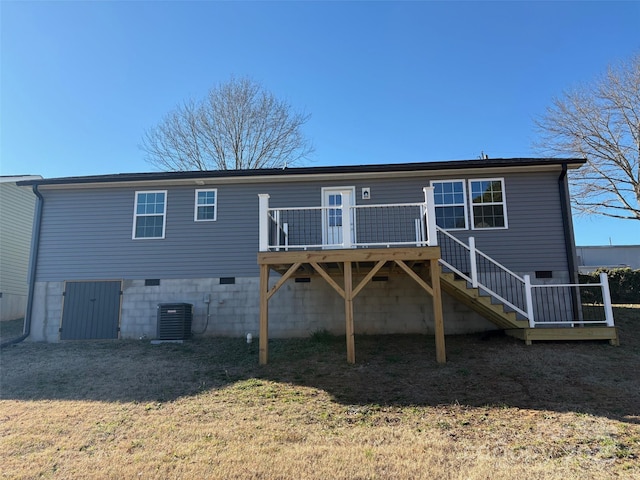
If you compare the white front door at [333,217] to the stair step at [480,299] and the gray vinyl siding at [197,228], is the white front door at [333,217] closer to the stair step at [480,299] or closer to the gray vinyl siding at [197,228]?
the gray vinyl siding at [197,228]

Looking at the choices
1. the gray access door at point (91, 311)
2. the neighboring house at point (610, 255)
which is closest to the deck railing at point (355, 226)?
the gray access door at point (91, 311)

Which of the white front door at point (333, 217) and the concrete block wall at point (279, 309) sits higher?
→ the white front door at point (333, 217)

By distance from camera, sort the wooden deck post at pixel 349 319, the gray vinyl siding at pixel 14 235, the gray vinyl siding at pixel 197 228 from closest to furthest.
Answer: the wooden deck post at pixel 349 319, the gray vinyl siding at pixel 197 228, the gray vinyl siding at pixel 14 235

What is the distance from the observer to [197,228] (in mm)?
10852

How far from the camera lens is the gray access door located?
10625 mm

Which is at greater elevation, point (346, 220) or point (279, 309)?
point (346, 220)

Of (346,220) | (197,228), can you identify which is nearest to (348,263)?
(346,220)

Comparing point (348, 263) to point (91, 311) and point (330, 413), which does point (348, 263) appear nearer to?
point (330, 413)

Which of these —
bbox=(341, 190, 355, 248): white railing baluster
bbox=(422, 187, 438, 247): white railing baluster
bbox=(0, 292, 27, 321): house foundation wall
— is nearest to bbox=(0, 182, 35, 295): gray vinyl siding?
bbox=(0, 292, 27, 321): house foundation wall

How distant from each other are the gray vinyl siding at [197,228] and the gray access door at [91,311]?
294 millimetres

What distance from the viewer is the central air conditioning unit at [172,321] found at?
9.87m

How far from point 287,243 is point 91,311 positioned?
17.7 feet

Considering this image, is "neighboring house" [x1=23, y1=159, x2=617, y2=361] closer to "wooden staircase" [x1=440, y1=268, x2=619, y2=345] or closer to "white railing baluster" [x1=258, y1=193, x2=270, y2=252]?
"wooden staircase" [x1=440, y1=268, x2=619, y2=345]

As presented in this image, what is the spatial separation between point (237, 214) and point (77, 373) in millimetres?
4954
